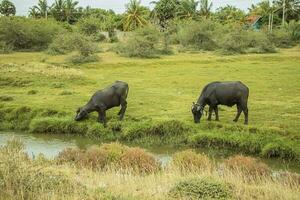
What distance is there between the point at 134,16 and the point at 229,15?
1994cm

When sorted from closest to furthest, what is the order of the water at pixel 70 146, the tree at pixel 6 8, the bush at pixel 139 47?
the water at pixel 70 146 → the bush at pixel 139 47 → the tree at pixel 6 8

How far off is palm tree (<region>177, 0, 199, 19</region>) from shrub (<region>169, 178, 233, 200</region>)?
6800cm

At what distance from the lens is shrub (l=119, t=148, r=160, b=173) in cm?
1323

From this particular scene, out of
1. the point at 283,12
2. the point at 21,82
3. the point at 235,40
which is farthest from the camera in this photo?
the point at 283,12

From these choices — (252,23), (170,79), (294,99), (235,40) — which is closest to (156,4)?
(252,23)

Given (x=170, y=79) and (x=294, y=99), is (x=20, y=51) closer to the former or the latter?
(x=170, y=79)

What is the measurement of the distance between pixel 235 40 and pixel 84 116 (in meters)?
33.4

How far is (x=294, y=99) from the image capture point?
24.6 meters

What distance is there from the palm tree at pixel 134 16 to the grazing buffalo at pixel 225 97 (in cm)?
5309

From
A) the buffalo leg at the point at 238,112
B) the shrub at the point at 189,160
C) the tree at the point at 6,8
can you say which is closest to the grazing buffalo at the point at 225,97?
the buffalo leg at the point at 238,112

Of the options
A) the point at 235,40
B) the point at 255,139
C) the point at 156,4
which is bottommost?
the point at 255,139

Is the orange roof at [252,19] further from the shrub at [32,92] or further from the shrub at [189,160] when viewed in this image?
the shrub at [189,160]

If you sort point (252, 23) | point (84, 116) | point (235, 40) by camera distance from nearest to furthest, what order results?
1. point (84, 116)
2. point (235, 40)
3. point (252, 23)

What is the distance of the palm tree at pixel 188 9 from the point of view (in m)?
76.3
